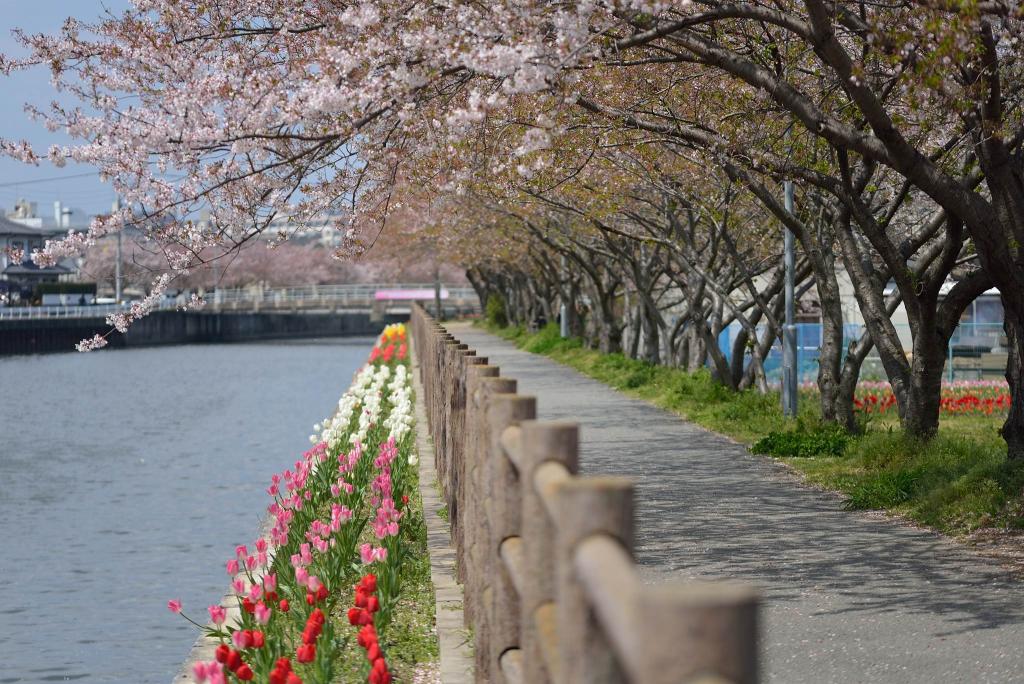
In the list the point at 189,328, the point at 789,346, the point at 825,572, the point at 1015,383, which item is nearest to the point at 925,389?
the point at 1015,383

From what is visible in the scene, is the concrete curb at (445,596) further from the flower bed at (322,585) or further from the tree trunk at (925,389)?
the tree trunk at (925,389)

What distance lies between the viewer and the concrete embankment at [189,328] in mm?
80688

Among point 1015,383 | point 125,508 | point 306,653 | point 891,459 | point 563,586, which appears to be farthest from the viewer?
point 125,508

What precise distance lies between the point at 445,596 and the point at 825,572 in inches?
96.0

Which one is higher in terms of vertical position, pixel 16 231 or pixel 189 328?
pixel 16 231

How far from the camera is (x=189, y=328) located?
333 feet

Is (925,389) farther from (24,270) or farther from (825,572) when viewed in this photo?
(24,270)

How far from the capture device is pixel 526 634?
3.59 metres

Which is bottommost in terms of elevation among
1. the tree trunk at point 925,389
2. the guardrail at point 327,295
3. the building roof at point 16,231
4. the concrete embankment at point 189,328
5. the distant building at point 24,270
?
the concrete embankment at point 189,328

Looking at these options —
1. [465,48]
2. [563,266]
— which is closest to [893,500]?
[465,48]

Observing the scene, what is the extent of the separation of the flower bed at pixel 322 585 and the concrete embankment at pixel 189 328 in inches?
2780

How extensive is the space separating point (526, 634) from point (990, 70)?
25.5 feet

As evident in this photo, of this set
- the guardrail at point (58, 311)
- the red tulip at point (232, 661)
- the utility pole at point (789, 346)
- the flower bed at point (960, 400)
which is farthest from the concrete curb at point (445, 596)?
the guardrail at point (58, 311)

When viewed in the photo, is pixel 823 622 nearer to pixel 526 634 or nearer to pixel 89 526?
pixel 526 634
